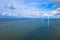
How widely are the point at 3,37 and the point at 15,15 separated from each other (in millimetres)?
450

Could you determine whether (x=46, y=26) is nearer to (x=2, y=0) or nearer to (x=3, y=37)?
(x=3, y=37)

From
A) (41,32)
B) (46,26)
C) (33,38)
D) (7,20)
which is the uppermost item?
(7,20)

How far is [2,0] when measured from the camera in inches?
50.6

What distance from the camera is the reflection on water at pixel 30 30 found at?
1274 mm

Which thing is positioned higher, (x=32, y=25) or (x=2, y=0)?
(x=2, y=0)

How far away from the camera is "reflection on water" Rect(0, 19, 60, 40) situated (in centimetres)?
127

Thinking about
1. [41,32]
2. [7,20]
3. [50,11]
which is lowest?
[41,32]

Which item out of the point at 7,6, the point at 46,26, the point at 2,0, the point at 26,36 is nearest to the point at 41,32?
the point at 46,26

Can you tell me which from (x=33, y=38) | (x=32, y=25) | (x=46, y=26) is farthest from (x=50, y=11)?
(x=33, y=38)

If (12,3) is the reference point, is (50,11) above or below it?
below

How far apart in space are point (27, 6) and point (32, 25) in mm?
346

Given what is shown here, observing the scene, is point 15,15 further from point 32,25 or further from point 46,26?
point 46,26

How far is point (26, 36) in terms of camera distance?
1307 mm

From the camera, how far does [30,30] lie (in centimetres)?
130
